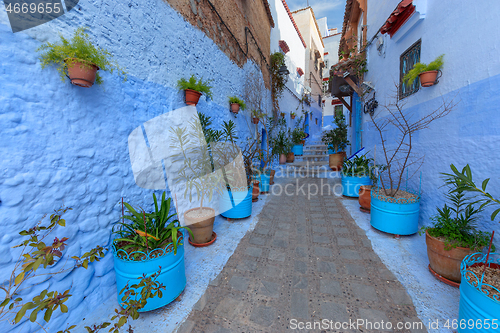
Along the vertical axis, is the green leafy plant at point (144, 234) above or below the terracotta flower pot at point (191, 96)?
below

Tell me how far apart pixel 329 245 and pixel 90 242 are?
8.45 ft

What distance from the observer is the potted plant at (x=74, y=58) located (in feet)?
4.87

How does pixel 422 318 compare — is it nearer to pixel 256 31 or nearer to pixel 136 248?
pixel 136 248

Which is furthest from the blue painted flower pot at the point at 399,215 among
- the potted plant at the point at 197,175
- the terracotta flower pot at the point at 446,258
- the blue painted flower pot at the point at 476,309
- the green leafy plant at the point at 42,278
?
the green leafy plant at the point at 42,278

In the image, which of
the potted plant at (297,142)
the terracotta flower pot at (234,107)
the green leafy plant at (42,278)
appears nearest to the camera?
the green leafy plant at (42,278)

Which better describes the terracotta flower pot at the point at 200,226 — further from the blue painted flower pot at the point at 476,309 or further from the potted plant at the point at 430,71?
the potted plant at the point at 430,71

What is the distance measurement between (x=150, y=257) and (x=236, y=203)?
5.98 ft

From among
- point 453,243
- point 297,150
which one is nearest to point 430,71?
point 453,243

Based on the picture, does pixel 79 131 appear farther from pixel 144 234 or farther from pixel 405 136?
pixel 405 136

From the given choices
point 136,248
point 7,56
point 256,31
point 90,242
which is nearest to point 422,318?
point 136,248

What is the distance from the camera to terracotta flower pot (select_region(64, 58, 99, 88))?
4.98 ft

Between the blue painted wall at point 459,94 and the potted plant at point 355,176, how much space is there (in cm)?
115

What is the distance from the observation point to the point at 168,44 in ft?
9.11

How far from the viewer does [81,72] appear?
1.54 metres
